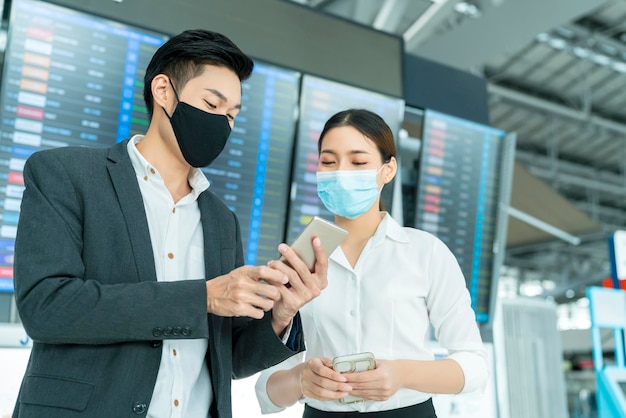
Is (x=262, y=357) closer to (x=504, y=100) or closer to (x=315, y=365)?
(x=315, y=365)

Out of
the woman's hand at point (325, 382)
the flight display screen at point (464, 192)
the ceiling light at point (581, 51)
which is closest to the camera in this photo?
the woman's hand at point (325, 382)

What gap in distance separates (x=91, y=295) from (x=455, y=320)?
35.7 inches

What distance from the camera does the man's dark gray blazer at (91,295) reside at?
3.76 feet

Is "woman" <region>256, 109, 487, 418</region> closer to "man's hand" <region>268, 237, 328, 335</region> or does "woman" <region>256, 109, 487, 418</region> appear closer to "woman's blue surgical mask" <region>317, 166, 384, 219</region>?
"woman's blue surgical mask" <region>317, 166, 384, 219</region>

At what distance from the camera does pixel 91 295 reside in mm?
1146

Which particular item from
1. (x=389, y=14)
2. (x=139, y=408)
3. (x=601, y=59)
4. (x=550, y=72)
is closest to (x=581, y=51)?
(x=601, y=59)

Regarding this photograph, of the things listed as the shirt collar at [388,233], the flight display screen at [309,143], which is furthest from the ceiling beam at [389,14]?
the shirt collar at [388,233]

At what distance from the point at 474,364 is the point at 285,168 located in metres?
1.53

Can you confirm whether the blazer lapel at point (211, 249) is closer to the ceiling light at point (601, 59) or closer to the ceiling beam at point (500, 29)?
the ceiling beam at point (500, 29)

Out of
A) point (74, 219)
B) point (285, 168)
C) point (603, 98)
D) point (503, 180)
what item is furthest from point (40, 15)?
A: point (603, 98)

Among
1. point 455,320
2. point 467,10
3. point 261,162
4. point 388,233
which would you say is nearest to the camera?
point 455,320

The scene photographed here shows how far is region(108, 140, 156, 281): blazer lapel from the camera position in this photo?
4.15 ft

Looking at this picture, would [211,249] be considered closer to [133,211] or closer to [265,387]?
[133,211]

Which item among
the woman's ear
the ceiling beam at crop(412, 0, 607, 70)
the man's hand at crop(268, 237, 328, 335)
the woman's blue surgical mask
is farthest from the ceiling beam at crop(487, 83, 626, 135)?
the man's hand at crop(268, 237, 328, 335)
